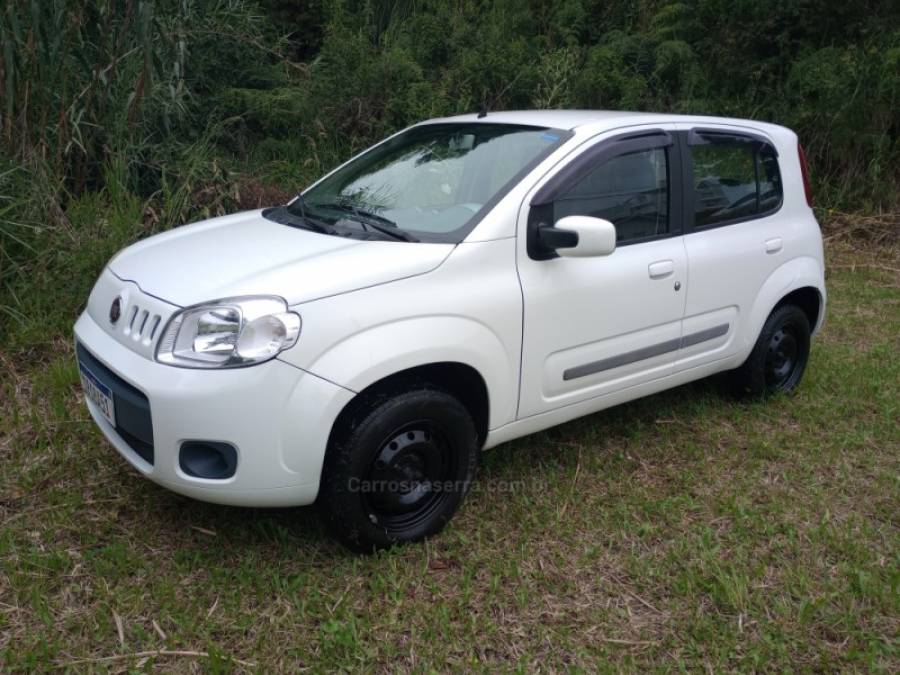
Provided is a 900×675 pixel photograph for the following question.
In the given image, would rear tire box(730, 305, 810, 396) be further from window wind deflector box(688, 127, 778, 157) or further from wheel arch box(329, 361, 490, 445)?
wheel arch box(329, 361, 490, 445)

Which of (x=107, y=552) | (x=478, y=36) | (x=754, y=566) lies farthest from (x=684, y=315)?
(x=478, y=36)

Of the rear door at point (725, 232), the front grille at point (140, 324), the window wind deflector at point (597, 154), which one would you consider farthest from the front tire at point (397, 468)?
the rear door at point (725, 232)

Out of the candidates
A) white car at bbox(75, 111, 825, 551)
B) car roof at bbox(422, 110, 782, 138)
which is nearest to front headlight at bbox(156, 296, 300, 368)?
white car at bbox(75, 111, 825, 551)

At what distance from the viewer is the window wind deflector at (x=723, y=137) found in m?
3.72

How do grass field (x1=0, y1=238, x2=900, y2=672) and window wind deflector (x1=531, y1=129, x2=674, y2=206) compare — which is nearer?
grass field (x1=0, y1=238, x2=900, y2=672)

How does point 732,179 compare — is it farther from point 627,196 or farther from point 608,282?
point 608,282

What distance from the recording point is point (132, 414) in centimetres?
261

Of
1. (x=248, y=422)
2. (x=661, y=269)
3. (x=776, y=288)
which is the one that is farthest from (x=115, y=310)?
(x=776, y=288)

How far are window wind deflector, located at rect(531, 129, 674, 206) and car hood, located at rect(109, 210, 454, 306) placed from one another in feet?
1.62

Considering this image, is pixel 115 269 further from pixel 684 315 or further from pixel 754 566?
pixel 754 566

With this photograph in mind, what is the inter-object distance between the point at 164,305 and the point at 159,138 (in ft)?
13.7

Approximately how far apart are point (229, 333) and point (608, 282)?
5.08 ft

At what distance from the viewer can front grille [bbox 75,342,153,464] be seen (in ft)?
8.39

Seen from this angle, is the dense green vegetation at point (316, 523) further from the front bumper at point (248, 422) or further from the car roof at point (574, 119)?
the car roof at point (574, 119)
